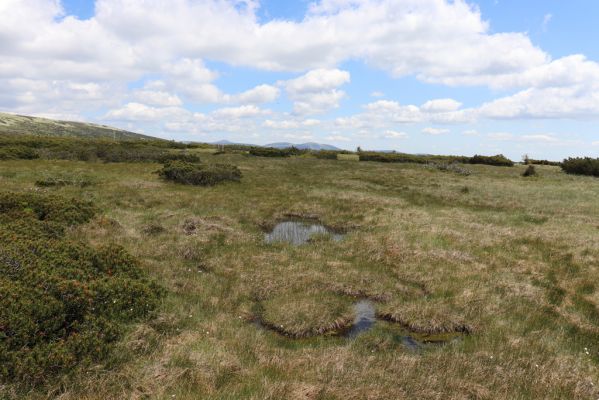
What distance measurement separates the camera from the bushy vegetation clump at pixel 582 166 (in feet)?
150

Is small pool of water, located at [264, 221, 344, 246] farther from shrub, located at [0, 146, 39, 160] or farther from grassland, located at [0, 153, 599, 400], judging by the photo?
shrub, located at [0, 146, 39, 160]

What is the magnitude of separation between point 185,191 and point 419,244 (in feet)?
60.1

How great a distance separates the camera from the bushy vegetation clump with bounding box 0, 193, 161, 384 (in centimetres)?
548

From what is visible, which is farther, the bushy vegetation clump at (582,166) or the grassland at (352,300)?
the bushy vegetation clump at (582,166)

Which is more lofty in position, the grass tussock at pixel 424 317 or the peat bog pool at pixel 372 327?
the grass tussock at pixel 424 317

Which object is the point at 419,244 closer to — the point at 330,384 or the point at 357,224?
the point at 357,224

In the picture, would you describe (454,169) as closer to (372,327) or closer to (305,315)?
(372,327)

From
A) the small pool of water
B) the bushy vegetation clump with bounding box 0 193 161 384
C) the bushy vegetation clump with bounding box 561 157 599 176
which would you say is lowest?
the small pool of water

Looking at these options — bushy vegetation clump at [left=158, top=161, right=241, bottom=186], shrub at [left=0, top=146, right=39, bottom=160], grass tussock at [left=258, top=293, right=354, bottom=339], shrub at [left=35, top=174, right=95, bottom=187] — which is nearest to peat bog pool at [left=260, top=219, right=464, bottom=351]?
grass tussock at [left=258, top=293, right=354, bottom=339]

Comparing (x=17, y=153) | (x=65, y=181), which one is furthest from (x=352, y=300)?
(x=17, y=153)

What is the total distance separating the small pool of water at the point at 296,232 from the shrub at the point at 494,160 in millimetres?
49324

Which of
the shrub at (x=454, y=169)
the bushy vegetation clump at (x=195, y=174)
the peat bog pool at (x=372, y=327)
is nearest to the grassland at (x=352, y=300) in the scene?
the peat bog pool at (x=372, y=327)

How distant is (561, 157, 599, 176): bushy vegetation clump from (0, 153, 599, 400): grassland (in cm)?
2802

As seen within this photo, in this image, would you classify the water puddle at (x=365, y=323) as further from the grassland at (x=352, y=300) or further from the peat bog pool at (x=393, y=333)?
the grassland at (x=352, y=300)
